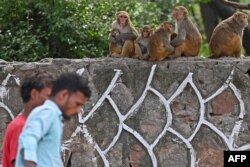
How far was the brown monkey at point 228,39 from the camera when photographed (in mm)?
8016

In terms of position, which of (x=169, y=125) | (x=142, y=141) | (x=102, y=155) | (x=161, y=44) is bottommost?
(x=102, y=155)

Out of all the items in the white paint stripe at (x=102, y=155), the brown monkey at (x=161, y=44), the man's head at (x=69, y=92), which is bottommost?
the white paint stripe at (x=102, y=155)

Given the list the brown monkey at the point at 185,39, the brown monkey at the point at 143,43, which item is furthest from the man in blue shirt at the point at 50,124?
the brown monkey at the point at 185,39

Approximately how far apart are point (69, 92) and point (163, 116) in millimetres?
3038

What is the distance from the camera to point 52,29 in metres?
9.31

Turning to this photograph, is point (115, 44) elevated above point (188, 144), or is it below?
above

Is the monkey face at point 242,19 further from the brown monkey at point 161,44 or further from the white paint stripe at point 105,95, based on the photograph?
the white paint stripe at point 105,95

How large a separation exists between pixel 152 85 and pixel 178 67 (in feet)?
0.97

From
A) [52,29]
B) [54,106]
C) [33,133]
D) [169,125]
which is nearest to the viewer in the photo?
[33,133]

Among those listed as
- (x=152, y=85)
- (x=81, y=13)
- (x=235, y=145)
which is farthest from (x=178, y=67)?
(x=81, y=13)

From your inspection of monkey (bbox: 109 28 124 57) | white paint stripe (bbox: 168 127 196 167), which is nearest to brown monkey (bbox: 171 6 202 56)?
monkey (bbox: 109 28 124 57)

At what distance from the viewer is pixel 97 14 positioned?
32.3 feet

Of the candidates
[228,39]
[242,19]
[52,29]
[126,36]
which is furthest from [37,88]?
[52,29]

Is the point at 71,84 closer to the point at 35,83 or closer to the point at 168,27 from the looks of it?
the point at 35,83
